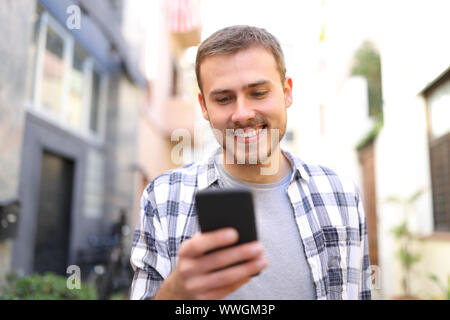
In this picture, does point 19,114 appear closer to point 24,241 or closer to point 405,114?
point 24,241

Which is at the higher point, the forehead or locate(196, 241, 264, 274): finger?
the forehead

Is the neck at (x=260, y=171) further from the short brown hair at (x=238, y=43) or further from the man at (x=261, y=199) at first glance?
the short brown hair at (x=238, y=43)

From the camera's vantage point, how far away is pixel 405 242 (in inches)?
250

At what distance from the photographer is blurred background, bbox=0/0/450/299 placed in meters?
3.97

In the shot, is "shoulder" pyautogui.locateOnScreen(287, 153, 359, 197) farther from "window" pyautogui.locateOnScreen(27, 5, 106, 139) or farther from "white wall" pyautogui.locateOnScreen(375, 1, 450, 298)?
"window" pyautogui.locateOnScreen(27, 5, 106, 139)

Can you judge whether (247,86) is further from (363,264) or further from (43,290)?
(43,290)

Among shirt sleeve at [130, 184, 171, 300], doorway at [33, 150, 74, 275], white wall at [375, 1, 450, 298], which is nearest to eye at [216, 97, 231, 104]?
shirt sleeve at [130, 184, 171, 300]

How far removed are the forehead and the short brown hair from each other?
0.02m

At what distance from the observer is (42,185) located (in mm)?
5863

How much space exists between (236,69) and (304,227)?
1.98 feet

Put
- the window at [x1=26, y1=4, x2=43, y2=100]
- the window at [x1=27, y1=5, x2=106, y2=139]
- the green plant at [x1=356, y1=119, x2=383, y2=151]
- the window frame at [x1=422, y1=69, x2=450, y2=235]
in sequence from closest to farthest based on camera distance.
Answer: the window frame at [x1=422, y1=69, x2=450, y2=235], the window at [x1=26, y1=4, x2=43, y2=100], the window at [x1=27, y1=5, x2=106, y2=139], the green plant at [x1=356, y1=119, x2=383, y2=151]

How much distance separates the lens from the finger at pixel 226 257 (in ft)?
2.69

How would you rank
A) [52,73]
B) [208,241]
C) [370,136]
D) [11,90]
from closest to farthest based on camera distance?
[208,241]
[11,90]
[52,73]
[370,136]

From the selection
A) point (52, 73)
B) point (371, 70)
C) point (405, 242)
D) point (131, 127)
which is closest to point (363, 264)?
point (405, 242)
